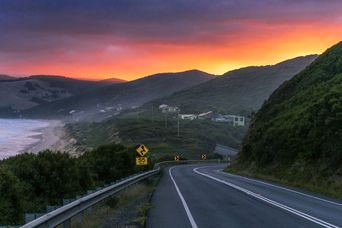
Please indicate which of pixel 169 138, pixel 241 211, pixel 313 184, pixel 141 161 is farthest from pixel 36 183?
pixel 169 138

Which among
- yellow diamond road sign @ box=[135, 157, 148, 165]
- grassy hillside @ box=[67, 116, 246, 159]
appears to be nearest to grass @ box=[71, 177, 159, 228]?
yellow diamond road sign @ box=[135, 157, 148, 165]

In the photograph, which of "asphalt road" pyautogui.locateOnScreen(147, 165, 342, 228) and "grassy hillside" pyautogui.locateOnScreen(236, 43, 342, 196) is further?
"grassy hillside" pyautogui.locateOnScreen(236, 43, 342, 196)

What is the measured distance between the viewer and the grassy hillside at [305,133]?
98.9 ft

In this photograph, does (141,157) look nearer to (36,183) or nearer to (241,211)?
(241,211)

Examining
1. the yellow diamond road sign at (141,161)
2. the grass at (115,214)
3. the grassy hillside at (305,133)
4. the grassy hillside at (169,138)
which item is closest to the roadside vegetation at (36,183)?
the grass at (115,214)

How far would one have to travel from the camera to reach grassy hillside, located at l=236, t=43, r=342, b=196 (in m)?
30.1

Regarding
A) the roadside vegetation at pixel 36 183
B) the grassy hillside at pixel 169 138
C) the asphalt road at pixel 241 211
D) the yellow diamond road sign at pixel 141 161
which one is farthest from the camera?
the grassy hillside at pixel 169 138

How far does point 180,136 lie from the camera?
159 metres

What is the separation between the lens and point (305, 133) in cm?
3678

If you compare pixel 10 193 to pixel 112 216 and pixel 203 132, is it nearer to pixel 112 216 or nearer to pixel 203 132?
pixel 112 216

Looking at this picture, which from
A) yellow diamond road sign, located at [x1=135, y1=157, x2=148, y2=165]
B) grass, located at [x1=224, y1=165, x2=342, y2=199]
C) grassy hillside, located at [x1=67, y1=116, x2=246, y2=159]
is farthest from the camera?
grassy hillside, located at [x1=67, y1=116, x2=246, y2=159]

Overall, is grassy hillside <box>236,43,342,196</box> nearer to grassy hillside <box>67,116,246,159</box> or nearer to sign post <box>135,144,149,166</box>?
sign post <box>135,144,149,166</box>

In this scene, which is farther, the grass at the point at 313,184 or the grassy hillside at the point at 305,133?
the grassy hillside at the point at 305,133

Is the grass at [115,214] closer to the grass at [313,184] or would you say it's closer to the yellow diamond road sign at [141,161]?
the grass at [313,184]
